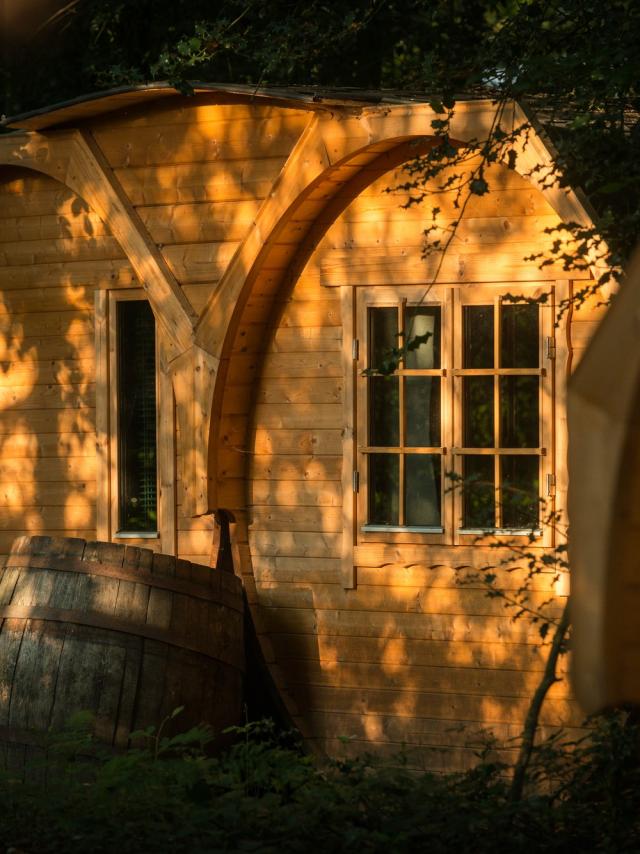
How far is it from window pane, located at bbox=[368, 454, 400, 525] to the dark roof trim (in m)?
2.06

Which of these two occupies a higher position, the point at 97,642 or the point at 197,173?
the point at 197,173

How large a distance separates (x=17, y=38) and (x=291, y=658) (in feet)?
27.8

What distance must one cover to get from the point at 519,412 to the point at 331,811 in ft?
11.3

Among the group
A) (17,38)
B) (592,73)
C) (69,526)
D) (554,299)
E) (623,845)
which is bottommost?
(623,845)

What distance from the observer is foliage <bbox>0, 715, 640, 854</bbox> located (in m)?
5.50

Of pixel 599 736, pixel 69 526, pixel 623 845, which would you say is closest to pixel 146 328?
pixel 69 526

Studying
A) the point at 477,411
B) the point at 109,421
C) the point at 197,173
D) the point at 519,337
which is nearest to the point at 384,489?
the point at 477,411

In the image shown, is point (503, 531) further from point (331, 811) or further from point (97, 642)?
point (331, 811)

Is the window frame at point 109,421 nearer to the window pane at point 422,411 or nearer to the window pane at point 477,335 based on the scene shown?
the window pane at point 422,411

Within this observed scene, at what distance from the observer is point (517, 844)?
5.50m

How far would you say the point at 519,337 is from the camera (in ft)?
28.1

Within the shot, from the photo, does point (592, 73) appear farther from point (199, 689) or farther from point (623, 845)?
point (199, 689)

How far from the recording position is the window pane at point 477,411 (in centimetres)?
864

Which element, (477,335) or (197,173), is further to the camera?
(197,173)
